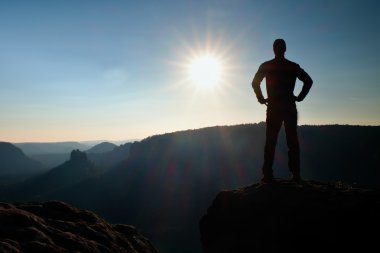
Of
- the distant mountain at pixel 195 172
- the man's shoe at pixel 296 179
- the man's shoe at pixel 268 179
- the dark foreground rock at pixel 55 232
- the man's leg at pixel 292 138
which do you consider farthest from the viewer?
the distant mountain at pixel 195 172

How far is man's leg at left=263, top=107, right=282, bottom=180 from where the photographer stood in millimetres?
9734

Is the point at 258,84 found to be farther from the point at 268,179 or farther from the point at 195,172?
the point at 195,172

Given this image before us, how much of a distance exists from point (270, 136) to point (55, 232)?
6.06m

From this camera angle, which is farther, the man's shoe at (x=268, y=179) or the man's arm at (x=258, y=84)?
the man's arm at (x=258, y=84)

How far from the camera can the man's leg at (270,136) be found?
383 inches

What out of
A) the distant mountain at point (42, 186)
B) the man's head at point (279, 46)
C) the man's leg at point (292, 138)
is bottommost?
the distant mountain at point (42, 186)

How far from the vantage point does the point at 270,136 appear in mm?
9914

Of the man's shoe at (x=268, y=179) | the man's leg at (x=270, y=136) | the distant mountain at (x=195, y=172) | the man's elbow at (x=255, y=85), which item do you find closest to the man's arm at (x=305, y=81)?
the man's leg at (x=270, y=136)

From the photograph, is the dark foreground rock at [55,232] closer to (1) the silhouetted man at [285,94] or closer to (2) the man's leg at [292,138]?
(2) the man's leg at [292,138]

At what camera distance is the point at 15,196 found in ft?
530

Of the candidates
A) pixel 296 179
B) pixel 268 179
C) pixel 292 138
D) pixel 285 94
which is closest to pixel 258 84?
pixel 285 94

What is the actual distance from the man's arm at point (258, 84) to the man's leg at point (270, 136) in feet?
1.02

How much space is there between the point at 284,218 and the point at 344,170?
304ft

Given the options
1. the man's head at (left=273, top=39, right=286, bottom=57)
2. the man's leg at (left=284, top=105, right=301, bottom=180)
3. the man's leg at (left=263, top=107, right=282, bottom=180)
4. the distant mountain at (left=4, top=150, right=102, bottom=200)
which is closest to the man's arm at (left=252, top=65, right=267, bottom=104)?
the man's leg at (left=263, top=107, right=282, bottom=180)
